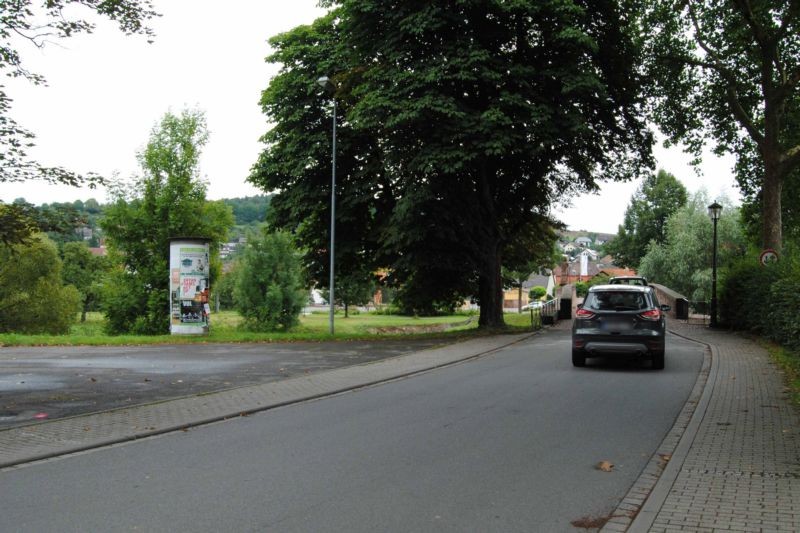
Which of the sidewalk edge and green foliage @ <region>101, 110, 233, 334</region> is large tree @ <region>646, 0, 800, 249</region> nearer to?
the sidewalk edge

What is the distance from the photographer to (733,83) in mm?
25031

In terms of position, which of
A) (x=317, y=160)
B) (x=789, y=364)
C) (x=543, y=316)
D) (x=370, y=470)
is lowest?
(x=370, y=470)

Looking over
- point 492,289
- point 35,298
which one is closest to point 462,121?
point 492,289

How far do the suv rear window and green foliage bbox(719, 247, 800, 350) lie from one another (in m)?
2.72

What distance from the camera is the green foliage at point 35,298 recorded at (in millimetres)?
52531

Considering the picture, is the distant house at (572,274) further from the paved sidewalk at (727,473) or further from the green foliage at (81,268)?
the paved sidewalk at (727,473)

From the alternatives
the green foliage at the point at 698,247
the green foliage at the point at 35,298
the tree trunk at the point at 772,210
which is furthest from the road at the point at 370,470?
the green foliage at the point at 35,298

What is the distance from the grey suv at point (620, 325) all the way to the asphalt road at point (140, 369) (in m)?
5.16

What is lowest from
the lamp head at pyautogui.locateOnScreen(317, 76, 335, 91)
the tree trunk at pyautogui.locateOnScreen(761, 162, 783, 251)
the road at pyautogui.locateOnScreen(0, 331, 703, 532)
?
the road at pyautogui.locateOnScreen(0, 331, 703, 532)

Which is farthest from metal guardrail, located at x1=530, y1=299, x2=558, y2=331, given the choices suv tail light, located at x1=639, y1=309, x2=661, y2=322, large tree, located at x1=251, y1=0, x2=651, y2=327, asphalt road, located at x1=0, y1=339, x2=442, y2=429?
suv tail light, located at x1=639, y1=309, x2=661, y2=322

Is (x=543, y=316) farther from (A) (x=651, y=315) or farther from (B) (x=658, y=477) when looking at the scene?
(B) (x=658, y=477)

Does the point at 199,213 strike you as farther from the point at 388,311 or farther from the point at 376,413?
the point at 388,311

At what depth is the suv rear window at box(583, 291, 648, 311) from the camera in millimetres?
13133

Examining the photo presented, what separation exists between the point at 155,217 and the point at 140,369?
29.0 m
